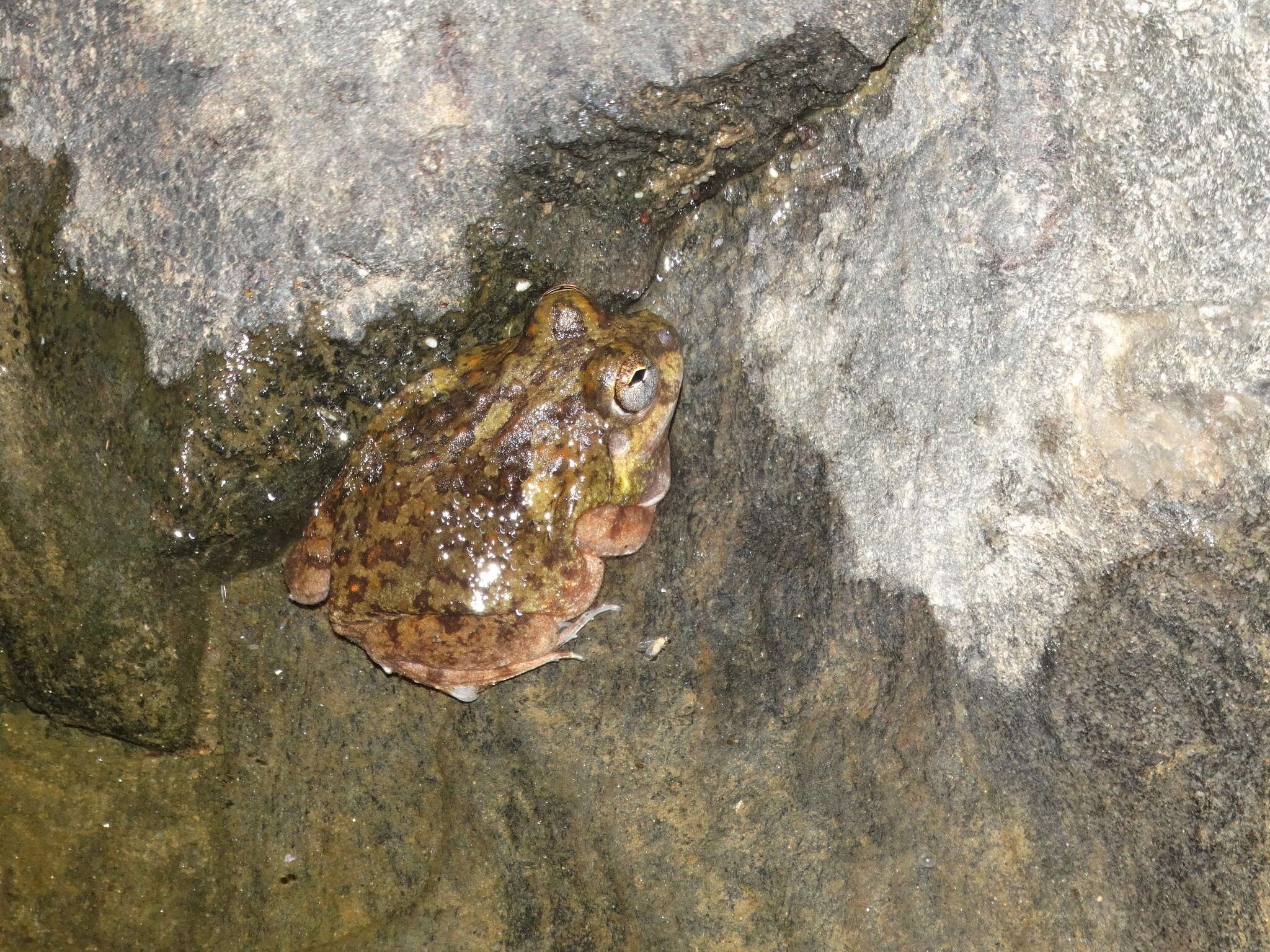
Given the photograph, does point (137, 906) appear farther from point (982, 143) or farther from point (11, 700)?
point (982, 143)

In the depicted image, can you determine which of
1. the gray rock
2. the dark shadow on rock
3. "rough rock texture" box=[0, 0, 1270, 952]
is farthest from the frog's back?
the dark shadow on rock

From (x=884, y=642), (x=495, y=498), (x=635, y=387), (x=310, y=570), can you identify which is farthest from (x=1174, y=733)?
(x=310, y=570)

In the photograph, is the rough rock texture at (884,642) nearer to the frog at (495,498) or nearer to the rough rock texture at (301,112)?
the frog at (495,498)

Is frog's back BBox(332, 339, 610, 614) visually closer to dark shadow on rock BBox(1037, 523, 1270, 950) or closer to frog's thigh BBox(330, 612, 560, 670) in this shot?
frog's thigh BBox(330, 612, 560, 670)

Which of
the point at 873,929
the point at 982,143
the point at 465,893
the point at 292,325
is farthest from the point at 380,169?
the point at 873,929

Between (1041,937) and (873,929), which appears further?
(873,929)

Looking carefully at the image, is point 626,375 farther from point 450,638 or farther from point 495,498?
point 450,638
